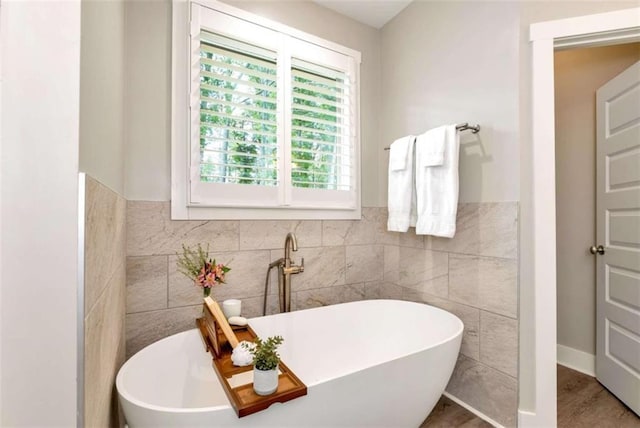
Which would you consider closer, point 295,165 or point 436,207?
point 436,207

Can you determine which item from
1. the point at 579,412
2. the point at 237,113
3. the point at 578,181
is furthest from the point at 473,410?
the point at 237,113

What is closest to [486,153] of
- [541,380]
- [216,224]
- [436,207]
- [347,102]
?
[436,207]

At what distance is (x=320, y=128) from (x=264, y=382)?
1.77 meters

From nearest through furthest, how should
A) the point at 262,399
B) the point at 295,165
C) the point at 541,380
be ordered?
the point at 262,399
the point at 541,380
the point at 295,165

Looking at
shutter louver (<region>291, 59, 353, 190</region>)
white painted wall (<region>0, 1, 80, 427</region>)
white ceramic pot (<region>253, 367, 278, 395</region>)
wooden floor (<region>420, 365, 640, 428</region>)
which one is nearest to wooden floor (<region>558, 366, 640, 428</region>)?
wooden floor (<region>420, 365, 640, 428</region>)

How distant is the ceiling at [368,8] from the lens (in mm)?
2271

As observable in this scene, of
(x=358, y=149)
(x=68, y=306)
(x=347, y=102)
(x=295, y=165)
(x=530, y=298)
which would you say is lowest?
(x=530, y=298)

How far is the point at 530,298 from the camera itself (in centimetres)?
161

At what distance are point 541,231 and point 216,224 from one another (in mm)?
1834

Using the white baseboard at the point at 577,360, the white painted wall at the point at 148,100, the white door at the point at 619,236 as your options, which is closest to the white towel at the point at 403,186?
the white door at the point at 619,236

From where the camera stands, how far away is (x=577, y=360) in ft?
7.91

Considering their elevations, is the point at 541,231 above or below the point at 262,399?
above

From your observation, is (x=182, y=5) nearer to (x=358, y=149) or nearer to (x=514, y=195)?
(x=358, y=149)

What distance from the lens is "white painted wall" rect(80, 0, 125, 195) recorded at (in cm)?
69
